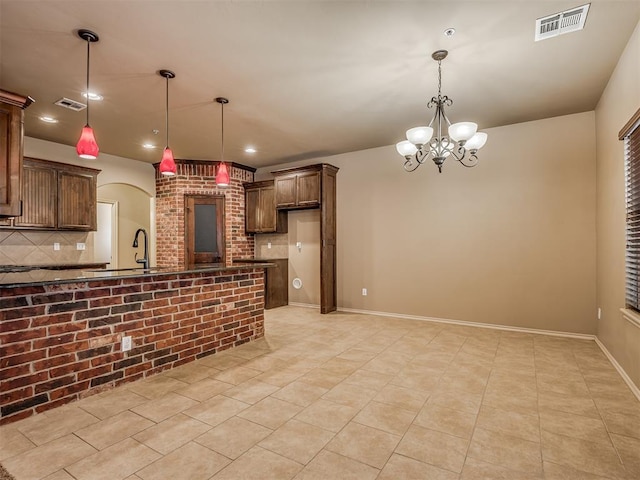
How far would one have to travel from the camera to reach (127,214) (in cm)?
734

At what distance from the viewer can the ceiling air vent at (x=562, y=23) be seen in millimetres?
2246

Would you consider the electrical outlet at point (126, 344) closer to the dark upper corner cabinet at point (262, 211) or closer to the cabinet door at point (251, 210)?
the dark upper corner cabinet at point (262, 211)

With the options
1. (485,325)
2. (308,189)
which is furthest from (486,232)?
(308,189)

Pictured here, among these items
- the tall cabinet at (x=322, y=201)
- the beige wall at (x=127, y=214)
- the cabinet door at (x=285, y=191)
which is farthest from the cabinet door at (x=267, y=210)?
the beige wall at (x=127, y=214)

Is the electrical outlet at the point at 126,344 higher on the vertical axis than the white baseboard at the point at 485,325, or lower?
higher

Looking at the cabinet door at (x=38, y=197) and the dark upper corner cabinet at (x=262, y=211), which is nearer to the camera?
the cabinet door at (x=38, y=197)

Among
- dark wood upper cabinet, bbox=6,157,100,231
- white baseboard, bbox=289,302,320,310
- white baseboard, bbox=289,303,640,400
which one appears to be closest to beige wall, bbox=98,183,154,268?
dark wood upper cabinet, bbox=6,157,100,231

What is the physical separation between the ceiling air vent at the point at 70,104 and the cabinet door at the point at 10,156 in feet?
4.02

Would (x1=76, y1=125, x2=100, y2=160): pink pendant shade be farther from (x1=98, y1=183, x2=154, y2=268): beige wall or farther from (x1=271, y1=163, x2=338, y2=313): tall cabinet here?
(x1=98, y1=183, x2=154, y2=268): beige wall

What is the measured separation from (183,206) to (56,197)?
186 centimetres

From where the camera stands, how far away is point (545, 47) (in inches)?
104

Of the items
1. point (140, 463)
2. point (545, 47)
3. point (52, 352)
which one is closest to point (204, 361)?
point (52, 352)

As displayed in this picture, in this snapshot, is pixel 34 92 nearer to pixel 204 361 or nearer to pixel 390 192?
pixel 204 361

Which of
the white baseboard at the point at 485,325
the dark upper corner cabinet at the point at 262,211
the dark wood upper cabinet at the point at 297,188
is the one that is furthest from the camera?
the dark upper corner cabinet at the point at 262,211
